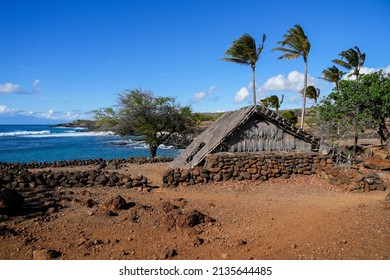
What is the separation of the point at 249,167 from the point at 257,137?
168 cm

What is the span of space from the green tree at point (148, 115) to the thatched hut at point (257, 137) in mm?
9539

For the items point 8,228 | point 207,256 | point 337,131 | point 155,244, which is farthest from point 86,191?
point 337,131

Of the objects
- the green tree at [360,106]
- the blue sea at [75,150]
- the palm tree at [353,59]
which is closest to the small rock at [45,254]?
the green tree at [360,106]

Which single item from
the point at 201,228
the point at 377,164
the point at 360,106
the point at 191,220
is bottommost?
the point at 201,228

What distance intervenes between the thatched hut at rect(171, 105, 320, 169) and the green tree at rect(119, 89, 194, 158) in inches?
376

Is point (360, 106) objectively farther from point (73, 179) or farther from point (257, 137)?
point (73, 179)

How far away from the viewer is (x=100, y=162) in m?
19.1

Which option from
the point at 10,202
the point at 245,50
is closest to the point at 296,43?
the point at 245,50

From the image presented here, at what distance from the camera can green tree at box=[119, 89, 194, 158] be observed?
73.4 feet

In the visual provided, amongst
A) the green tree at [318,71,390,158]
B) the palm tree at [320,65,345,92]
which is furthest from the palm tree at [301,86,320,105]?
the green tree at [318,71,390,158]

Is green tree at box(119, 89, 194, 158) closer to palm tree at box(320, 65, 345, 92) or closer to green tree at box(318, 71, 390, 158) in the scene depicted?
green tree at box(318, 71, 390, 158)

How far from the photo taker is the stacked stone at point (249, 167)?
11.4 m

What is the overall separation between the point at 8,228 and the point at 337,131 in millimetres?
15751

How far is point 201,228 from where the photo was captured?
6617 millimetres
